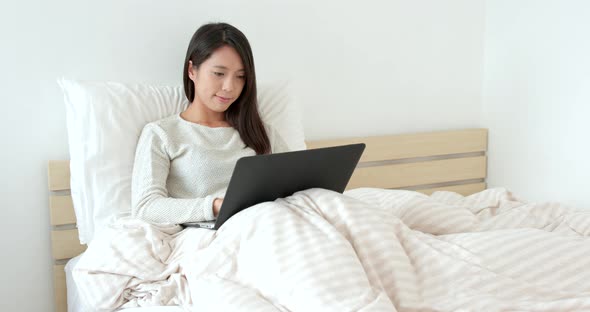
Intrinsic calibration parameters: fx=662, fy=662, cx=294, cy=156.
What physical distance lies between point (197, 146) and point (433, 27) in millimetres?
1307

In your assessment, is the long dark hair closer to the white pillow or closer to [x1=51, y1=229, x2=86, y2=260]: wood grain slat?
the white pillow

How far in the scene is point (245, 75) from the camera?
Answer: 2016mm

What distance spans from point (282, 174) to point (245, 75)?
581mm

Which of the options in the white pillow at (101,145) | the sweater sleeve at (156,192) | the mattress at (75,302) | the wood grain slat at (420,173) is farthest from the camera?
the wood grain slat at (420,173)

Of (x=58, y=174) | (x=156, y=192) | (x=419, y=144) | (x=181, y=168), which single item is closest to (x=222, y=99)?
(x=181, y=168)

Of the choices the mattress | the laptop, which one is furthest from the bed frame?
the mattress

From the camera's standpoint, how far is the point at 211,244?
1.47 metres

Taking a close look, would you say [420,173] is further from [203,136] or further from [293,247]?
[293,247]

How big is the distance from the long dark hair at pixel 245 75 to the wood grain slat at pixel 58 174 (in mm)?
444

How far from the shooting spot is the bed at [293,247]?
124 cm

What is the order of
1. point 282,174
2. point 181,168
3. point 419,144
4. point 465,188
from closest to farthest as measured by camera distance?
point 282,174 → point 181,168 → point 419,144 → point 465,188

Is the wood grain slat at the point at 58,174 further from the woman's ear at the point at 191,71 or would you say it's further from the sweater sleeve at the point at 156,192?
the woman's ear at the point at 191,71

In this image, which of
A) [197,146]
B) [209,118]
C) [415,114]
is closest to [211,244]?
[197,146]

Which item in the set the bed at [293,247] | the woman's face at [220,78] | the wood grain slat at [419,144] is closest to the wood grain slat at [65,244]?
the bed at [293,247]
